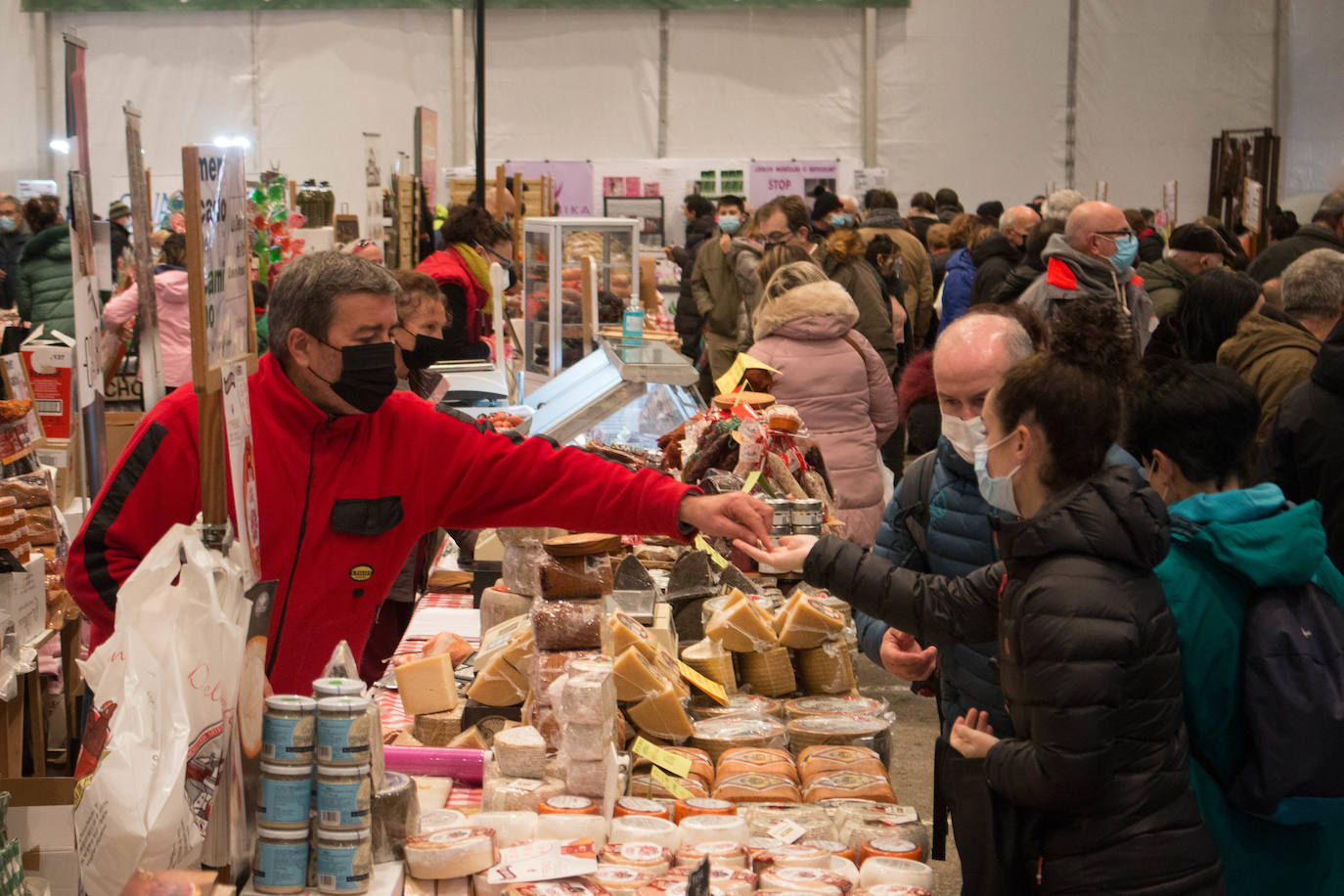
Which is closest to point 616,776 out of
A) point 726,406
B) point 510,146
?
point 726,406

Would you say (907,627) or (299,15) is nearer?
(907,627)

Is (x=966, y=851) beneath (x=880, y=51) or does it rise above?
beneath

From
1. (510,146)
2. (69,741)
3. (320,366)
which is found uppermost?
(510,146)

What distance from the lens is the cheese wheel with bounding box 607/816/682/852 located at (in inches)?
86.7

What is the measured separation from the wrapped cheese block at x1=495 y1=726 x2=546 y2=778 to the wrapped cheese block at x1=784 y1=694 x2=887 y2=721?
3.13ft

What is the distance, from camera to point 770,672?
3.31 metres

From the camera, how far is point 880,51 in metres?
18.4

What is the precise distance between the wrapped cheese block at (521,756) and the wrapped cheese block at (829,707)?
0.95m

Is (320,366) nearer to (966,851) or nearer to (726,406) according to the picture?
(966,851)

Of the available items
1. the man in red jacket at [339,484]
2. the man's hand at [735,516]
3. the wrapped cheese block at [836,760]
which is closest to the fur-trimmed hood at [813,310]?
the wrapped cheese block at [836,760]

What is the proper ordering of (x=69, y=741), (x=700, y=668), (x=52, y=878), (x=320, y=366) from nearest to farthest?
(x=52, y=878)
(x=320, y=366)
(x=700, y=668)
(x=69, y=741)

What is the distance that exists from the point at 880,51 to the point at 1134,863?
17.6m

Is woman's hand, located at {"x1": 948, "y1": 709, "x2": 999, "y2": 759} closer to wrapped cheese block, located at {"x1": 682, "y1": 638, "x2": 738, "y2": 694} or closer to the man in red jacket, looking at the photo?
the man in red jacket

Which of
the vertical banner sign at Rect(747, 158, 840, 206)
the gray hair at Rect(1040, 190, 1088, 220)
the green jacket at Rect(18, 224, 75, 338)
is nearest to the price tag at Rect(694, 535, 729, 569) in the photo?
the gray hair at Rect(1040, 190, 1088, 220)
